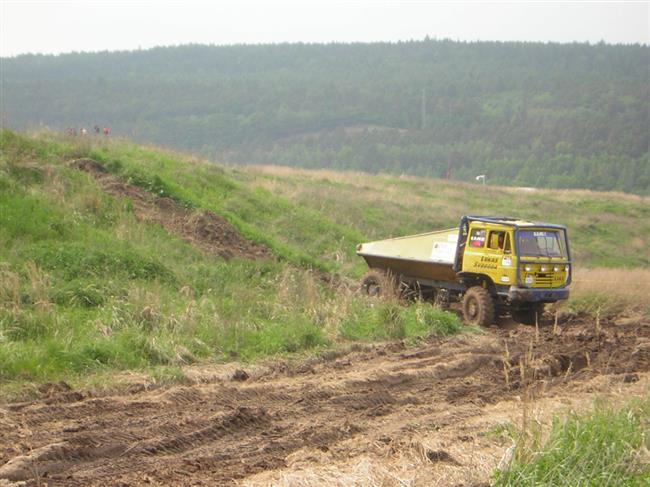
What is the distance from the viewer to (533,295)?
694 inches

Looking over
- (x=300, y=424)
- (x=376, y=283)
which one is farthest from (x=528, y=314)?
(x=300, y=424)

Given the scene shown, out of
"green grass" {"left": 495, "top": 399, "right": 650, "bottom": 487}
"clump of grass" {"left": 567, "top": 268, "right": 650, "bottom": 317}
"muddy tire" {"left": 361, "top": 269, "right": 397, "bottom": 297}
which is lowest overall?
"clump of grass" {"left": 567, "top": 268, "right": 650, "bottom": 317}

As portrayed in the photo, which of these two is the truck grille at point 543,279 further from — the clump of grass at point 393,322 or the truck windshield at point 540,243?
the clump of grass at point 393,322

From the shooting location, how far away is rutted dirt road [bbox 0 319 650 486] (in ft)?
24.7

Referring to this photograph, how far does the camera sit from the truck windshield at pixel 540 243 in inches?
703

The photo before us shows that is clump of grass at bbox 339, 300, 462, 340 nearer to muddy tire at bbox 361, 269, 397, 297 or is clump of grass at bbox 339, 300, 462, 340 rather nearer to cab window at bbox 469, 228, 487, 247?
cab window at bbox 469, 228, 487, 247

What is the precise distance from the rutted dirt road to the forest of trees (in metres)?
48.1

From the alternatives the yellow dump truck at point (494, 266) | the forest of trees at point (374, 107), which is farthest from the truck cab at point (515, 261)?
the forest of trees at point (374, 107)

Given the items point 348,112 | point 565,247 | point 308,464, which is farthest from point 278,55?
point 308,464

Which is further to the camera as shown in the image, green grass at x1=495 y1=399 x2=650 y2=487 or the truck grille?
the truck grille

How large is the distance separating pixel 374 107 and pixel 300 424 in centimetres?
11146

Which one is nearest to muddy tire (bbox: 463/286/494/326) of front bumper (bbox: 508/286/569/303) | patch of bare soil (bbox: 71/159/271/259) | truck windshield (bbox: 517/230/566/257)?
front bumper (bbox: 508/286/569/303)

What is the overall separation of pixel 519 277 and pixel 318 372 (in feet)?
22.2

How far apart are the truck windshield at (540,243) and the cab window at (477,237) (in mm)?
821
